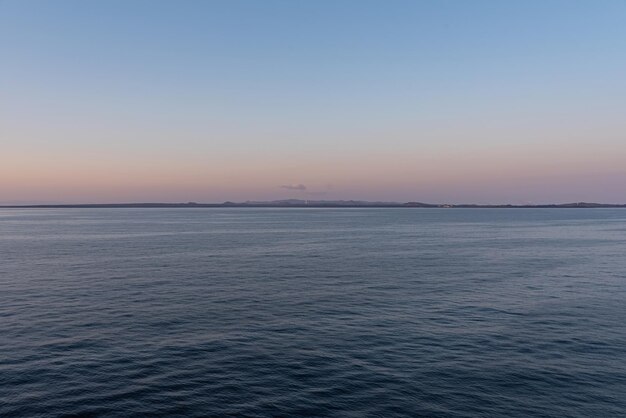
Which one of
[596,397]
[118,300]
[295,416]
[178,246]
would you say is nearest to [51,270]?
[118,300]

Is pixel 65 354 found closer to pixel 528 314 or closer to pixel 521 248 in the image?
pixel 528 314

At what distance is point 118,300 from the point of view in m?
55.6

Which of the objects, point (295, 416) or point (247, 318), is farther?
point (247, 318)

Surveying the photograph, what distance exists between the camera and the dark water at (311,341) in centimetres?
2972

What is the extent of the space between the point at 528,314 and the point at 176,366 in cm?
3921

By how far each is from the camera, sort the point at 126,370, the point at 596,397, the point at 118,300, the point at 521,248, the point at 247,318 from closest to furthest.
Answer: the point at 596,397 < the point at 126,370 < the point at 247,318 < the point at 118,300 < the point at 521,248

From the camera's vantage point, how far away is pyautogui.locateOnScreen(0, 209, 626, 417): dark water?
29.7 m

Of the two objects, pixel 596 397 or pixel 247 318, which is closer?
pixel 596 397

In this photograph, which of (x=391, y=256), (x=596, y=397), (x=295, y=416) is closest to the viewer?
(x=295, y=416)

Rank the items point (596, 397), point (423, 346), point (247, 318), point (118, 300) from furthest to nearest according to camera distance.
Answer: point (118, 300) < point (247, 318) < point (423, 346) < point (596, 397)

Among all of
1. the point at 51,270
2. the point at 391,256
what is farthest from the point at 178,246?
the point at 391,256

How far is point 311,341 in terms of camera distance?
134 feet

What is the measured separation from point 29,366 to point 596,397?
42.5 m

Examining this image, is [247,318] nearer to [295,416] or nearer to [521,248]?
[295,416]
